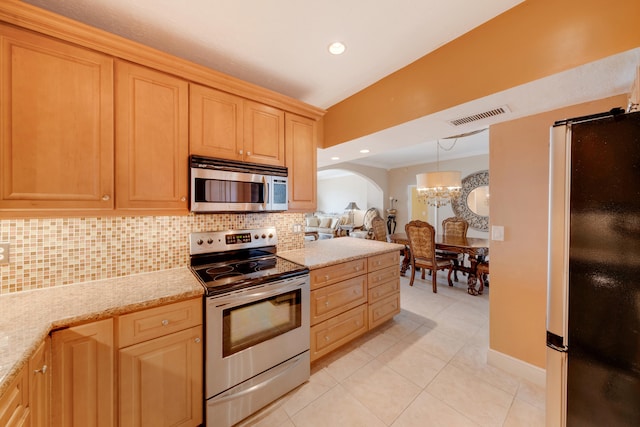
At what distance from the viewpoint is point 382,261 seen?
2.58 m

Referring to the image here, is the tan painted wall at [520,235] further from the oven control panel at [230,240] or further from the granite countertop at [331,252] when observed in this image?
the oven control panel at [230,240]

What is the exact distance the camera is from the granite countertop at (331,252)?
2.08m

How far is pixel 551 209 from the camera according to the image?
95 cm

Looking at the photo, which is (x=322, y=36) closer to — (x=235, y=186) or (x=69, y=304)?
(x=235, y=186)

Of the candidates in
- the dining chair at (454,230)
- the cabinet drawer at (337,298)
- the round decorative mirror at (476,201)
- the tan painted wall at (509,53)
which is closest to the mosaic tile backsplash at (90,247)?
the cabinet drawer at (337,298)

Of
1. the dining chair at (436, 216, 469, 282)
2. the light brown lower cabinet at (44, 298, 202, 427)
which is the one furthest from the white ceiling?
the dining chair at (436, 216, 469, 282)

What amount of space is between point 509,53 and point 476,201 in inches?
194

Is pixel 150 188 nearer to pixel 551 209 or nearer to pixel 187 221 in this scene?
pixel 187 221

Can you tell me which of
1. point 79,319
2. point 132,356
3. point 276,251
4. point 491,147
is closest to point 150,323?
point 132,356

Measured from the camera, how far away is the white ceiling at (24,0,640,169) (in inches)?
54.6

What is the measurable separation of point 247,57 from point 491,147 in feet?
7.24

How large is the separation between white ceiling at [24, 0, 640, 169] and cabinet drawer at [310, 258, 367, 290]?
1.36 metres

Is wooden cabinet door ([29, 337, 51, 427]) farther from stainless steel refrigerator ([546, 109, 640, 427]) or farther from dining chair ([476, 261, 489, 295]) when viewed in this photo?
dining chair ([476, 261, 489, 295])

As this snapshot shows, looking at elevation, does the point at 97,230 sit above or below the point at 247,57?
below
